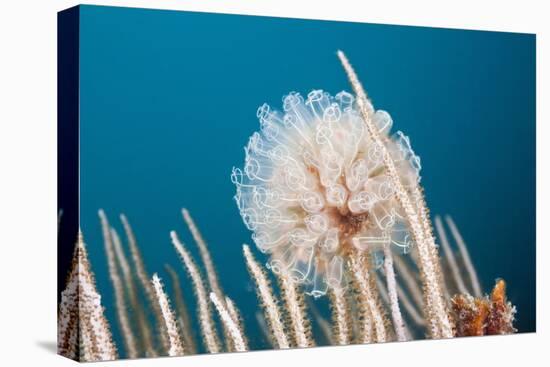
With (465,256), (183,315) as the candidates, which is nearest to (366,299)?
(465,256)

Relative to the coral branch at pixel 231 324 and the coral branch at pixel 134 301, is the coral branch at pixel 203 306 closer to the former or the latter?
the coral branch at pixel 231 324

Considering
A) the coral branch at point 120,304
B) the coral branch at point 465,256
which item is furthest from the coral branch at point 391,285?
the coral branch at point 120,304

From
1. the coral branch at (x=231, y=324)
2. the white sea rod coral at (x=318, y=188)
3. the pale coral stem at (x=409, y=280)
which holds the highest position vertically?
the white sea rod coral at (x=318, y=188)

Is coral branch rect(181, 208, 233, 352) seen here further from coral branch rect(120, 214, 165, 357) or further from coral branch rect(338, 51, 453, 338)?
coral branch rect(338, 51, 453, 338)

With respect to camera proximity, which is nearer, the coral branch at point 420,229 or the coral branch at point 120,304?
the coral branch at point 120,304

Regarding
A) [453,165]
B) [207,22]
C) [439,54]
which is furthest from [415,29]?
[207,22]

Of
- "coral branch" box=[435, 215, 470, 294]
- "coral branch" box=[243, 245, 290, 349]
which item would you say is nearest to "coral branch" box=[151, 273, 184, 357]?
"coral branch" box=[243, 245, 290, 349]

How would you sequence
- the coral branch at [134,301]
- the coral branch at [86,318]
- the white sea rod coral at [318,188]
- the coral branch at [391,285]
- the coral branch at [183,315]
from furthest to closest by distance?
the coral branch at [391,285] → the white sea rod coral at [318,188] → the coral branch at [183,315] → the coral branch at [134,301] → the coral branch at [86,318]

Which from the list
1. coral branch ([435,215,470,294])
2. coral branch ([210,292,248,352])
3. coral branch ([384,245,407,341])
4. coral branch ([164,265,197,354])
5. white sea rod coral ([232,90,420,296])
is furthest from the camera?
coral branch ([435,215,470,294])

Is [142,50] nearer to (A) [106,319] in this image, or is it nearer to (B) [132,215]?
(B) [132,215]
